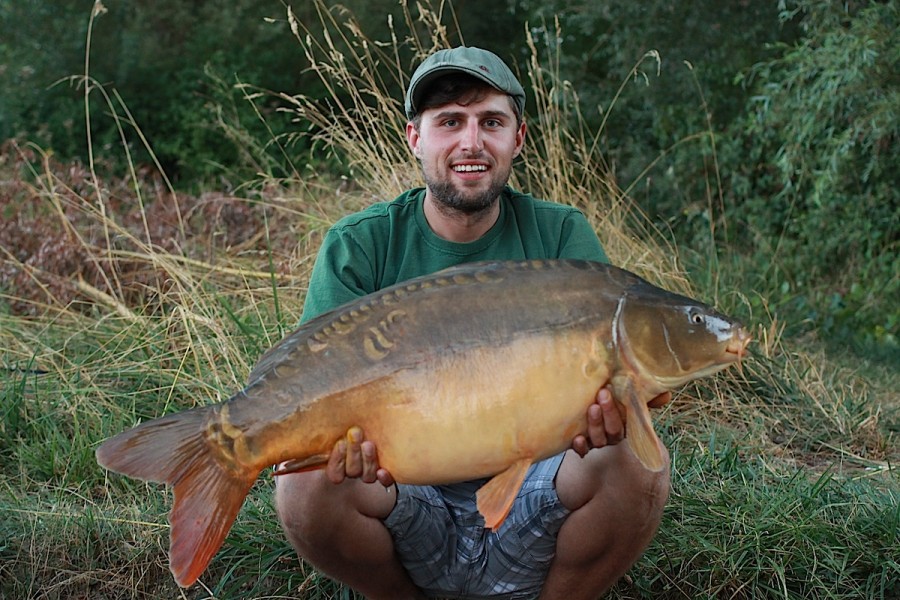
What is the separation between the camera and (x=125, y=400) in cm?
339

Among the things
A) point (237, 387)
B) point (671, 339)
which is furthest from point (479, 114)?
point (237, 387)

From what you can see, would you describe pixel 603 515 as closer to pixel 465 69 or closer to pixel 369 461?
pixel 369 461

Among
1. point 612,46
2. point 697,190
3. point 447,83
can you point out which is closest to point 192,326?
point 447,83

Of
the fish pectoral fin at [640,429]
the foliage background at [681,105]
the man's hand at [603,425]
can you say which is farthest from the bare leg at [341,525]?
the foliage background at [681,105]

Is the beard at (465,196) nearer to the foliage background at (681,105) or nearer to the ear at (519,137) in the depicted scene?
the ear at (519,137)

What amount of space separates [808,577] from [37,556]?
1.77 metres

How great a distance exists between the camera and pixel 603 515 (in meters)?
2.10

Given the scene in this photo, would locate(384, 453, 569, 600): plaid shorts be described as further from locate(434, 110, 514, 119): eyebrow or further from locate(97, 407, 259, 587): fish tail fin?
locate(434, 110, 514, 119): eyebrow

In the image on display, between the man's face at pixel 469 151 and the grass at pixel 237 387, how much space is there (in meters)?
0.89

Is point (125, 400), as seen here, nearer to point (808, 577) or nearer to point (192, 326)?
point (192, 326)

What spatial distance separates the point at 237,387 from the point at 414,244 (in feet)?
3.50

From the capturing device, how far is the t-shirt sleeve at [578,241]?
2.41m

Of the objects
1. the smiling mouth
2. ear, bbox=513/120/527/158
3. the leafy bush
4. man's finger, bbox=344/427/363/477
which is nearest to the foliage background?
the leafy bush

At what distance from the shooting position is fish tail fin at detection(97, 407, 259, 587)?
1770 mm
